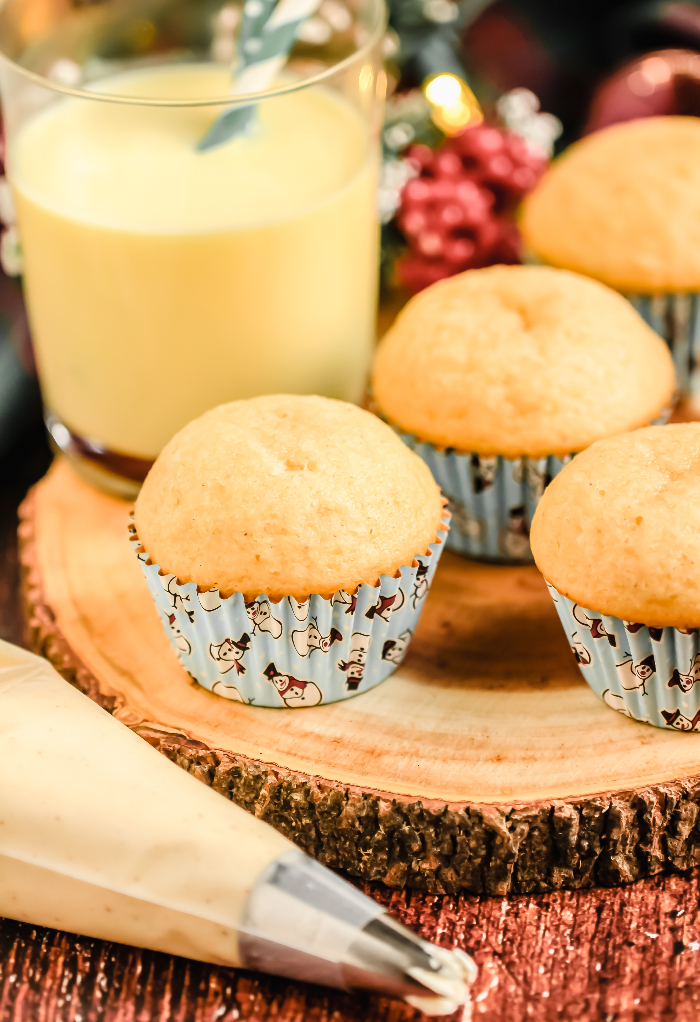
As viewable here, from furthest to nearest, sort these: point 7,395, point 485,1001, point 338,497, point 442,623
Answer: point 7,395 → point 442,623 → point 338,497 → point 485,1001

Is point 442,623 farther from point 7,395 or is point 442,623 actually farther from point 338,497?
point 7,395

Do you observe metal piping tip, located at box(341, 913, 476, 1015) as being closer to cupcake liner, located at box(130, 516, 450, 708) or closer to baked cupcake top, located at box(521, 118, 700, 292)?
cupcake liner, located at box(130, 516, 450, 708)

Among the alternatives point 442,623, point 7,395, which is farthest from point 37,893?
point 7,395

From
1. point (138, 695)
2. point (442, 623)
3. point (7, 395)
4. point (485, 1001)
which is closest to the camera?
point (485, 1001)

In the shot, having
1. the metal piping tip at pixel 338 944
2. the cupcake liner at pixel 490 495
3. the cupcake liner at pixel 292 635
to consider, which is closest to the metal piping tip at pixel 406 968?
the metal piping tip at pixel 338 944

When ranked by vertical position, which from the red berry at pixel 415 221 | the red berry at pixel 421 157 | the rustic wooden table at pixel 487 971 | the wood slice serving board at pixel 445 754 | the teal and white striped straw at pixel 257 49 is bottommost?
the rustic wooden table at pixel 487 971

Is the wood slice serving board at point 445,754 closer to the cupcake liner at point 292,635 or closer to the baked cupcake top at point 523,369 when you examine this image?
the cupcake liner at point 292,635
